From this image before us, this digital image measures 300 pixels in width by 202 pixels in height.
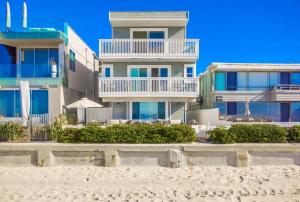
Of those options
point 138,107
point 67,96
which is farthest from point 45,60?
point 138,107

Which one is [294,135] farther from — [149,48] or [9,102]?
[9,102]

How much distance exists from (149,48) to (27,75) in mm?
9300

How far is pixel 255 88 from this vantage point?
27344mm

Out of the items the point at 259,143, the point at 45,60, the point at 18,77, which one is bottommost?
the point at 259,143

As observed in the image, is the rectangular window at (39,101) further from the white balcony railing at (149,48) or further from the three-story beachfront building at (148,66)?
the white balcony railing at (149,48)

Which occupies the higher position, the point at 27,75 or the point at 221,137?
the point at 27,75

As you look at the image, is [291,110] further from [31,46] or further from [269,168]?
[31,46]

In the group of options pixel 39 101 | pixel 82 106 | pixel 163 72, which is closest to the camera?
pixel 82 106

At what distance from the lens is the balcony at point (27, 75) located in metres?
20.4

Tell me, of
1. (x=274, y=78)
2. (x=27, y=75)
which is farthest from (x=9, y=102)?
(x=274, y=78)

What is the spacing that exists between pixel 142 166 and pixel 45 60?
1377cm

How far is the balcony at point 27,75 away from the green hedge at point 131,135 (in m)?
9.53

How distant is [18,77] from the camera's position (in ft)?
67.3

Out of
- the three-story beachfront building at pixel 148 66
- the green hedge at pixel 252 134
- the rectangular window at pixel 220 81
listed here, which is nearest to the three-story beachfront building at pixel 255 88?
the rectangular window at pixel 220 81
